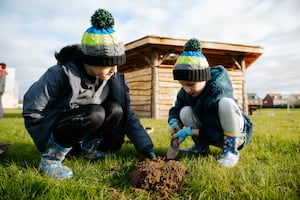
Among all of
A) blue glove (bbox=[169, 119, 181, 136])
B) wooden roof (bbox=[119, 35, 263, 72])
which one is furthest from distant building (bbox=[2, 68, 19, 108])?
blue glove (bbox=[169, 119, 181, 136])

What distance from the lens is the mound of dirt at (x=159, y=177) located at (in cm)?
163

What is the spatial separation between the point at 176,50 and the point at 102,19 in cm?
766

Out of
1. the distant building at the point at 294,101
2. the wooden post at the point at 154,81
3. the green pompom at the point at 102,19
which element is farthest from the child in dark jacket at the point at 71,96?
the distant building at the point at 294,101

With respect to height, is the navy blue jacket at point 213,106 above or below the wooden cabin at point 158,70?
below

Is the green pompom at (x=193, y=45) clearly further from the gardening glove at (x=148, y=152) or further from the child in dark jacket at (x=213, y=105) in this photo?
the gardening glove at (x=148, y=152)

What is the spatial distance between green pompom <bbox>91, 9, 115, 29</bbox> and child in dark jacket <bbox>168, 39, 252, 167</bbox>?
779mm

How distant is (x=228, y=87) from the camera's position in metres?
2.45

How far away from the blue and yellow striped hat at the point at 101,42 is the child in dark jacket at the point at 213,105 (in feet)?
2.27

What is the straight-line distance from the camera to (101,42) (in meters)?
1.86

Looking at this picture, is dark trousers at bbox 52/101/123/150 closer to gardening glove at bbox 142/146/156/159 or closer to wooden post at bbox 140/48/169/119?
gardening glove at bbox 142/146/156/159

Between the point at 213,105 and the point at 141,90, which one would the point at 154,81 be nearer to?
the point at 141,90

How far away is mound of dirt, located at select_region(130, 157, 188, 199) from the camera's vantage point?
5.36 ft

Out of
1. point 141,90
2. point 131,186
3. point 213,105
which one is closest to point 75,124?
point 131,186

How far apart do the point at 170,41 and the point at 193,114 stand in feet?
20.8
